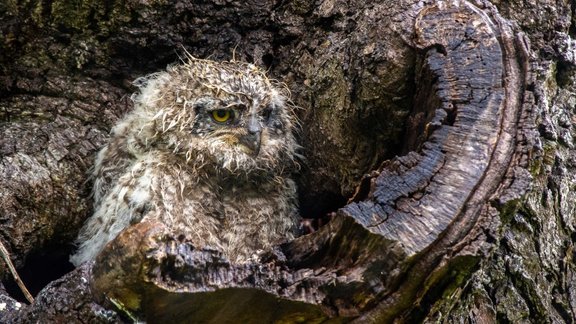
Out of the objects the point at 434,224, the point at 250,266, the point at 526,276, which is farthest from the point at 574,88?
the point at 250,266

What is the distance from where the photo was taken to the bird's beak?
252 centimetres

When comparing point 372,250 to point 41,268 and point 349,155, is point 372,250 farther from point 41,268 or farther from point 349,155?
point 41,268

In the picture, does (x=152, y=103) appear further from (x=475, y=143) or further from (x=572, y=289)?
(x=572, y=289)

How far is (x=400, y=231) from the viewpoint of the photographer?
156cm

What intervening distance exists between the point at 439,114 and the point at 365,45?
48 cm

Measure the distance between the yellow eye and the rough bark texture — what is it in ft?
0.92

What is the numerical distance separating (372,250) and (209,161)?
1.08m

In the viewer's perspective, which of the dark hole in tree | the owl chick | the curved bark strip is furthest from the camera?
the dark hole in tree

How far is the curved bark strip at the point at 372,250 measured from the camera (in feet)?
4.89

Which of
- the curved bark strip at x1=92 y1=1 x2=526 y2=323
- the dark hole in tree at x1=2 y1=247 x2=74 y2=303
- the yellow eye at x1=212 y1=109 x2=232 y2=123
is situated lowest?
the dark hole in tree at x1=2 y1=247 x2=74 y2=303

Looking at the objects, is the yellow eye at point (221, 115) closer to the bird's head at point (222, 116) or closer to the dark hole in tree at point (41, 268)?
the bird's head at point (222, 116)

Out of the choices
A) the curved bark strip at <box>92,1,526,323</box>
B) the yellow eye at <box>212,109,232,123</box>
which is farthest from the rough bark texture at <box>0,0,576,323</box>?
the yellow eye at <box>212,109,232,123</box>

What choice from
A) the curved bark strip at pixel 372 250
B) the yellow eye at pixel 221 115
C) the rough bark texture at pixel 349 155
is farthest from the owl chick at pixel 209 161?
the curved bark strip at pixel 372 250

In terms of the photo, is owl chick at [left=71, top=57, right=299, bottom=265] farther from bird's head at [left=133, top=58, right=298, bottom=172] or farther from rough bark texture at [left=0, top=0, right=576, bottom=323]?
rough bark texture at [left=0, top=0, right=576, bottom=323]
